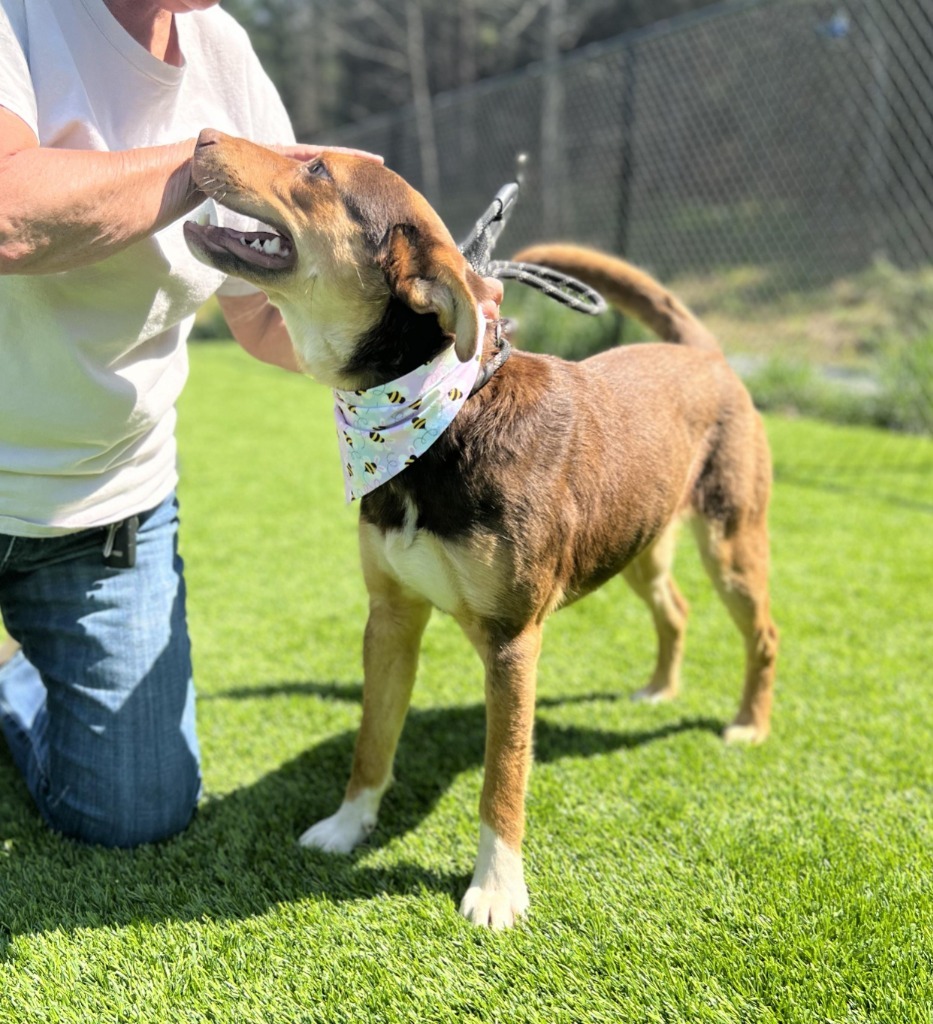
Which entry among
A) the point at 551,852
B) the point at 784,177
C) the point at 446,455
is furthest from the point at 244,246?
the point at 784,177

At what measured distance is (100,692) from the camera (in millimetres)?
2809

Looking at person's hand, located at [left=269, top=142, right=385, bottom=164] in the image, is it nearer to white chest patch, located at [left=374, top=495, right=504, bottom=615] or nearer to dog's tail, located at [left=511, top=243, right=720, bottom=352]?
white chest patch, located at [left=374, top=495, right=504, bottom=615]

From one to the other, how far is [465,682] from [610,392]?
4.97ft

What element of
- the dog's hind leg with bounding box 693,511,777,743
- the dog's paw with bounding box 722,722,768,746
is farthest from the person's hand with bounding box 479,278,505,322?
the dog's paw with bounding box 722,722,768,746

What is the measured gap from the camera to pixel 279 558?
206 inches

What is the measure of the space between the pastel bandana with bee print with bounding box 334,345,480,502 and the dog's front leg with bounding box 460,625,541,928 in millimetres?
525

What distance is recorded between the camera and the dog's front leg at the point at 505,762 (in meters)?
2.45

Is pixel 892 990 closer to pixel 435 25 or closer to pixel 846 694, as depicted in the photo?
pixel 846 694

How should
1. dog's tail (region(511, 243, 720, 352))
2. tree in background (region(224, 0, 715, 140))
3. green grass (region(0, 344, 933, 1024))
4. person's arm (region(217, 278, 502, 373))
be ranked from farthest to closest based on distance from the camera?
1. tree in background (region(224, 0, 715, 140))
2. dog's tail (region(511, 243, 720, 352))
3. person's arm (region(217, 278, 502, 373))
4. green grass (region(0, 344, 933, 1024))

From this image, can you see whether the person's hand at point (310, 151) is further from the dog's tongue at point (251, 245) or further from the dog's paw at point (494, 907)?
the dog's paw at point (494, 907)

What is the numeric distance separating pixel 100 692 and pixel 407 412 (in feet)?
4.41

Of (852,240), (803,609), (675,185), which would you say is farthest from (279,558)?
(852,240)

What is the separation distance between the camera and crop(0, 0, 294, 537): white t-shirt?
228cm

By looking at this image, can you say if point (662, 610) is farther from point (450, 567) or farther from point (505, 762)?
point (450, 567)
